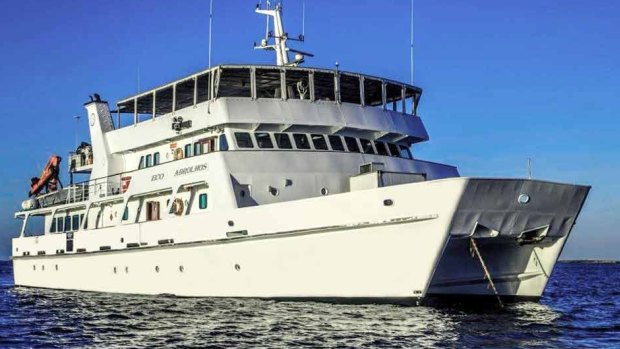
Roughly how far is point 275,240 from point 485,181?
16.8 feet

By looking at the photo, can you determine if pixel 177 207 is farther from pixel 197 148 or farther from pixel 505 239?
pixel 505 239

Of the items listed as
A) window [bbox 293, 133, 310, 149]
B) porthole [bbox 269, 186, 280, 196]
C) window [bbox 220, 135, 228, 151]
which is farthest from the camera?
window [bbox 293, 133, 310, 149]

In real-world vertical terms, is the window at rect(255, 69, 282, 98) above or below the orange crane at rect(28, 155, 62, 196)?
above

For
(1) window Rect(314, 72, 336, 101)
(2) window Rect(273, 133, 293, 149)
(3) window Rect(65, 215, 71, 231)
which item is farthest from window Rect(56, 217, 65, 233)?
(2) window Rect(273, 133, 293, 149)

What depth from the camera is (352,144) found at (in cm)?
2092

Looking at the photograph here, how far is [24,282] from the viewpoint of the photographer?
30484 millimetres

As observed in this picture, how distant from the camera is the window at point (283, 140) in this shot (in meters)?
20.0

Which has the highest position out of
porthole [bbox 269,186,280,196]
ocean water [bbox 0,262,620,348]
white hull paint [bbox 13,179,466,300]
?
porthole [bbox 269,186,280,196]

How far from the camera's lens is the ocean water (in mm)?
12859

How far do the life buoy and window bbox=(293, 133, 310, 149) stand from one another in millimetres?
3784

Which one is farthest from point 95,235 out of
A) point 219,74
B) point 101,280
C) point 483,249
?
point 483,249

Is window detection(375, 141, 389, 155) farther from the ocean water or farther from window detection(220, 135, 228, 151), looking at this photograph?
the ocean water

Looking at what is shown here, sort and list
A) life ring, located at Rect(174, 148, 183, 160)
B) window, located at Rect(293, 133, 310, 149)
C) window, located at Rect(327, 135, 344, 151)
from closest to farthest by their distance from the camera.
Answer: window, located at Rect(293, 133, 310, 149)
window, located at Rect(327, 135, 344, 151)
life ring, located at Rect(174, 148, 183, 160)

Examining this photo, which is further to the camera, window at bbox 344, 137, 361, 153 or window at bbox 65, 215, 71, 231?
window at bbox 65, 215, 71, 231
